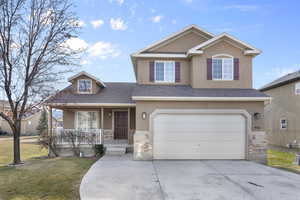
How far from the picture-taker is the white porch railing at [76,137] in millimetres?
11742

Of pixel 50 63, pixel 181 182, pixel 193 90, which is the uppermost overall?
pixel 50 63

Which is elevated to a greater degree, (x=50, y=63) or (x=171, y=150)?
(x=50, y=63)

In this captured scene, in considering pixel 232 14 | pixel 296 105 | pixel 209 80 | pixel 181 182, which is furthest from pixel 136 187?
pixel 296 105

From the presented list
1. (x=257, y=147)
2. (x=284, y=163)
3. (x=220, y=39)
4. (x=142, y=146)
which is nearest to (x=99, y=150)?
(x=142, y=146)

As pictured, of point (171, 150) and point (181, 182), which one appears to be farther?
point (171, 150)

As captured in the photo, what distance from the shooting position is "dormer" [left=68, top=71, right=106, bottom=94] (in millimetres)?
13461

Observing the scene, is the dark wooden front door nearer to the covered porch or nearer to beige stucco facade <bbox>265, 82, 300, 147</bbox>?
the covered porch

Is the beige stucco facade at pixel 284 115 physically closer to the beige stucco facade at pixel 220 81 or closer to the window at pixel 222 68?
the beige stucco facade at pixel 220 81

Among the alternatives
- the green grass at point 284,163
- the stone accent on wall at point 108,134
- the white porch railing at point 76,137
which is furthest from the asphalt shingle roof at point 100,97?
the green grass at point 284,163

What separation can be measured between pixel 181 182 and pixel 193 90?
5.70 metres

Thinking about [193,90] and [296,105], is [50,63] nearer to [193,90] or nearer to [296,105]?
[193,90]

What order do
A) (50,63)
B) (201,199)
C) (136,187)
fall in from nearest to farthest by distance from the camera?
(201,199), (136,187), (50,63)

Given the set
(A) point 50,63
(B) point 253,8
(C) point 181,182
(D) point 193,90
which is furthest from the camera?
(B) point 253,8

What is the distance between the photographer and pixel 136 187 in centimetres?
615
